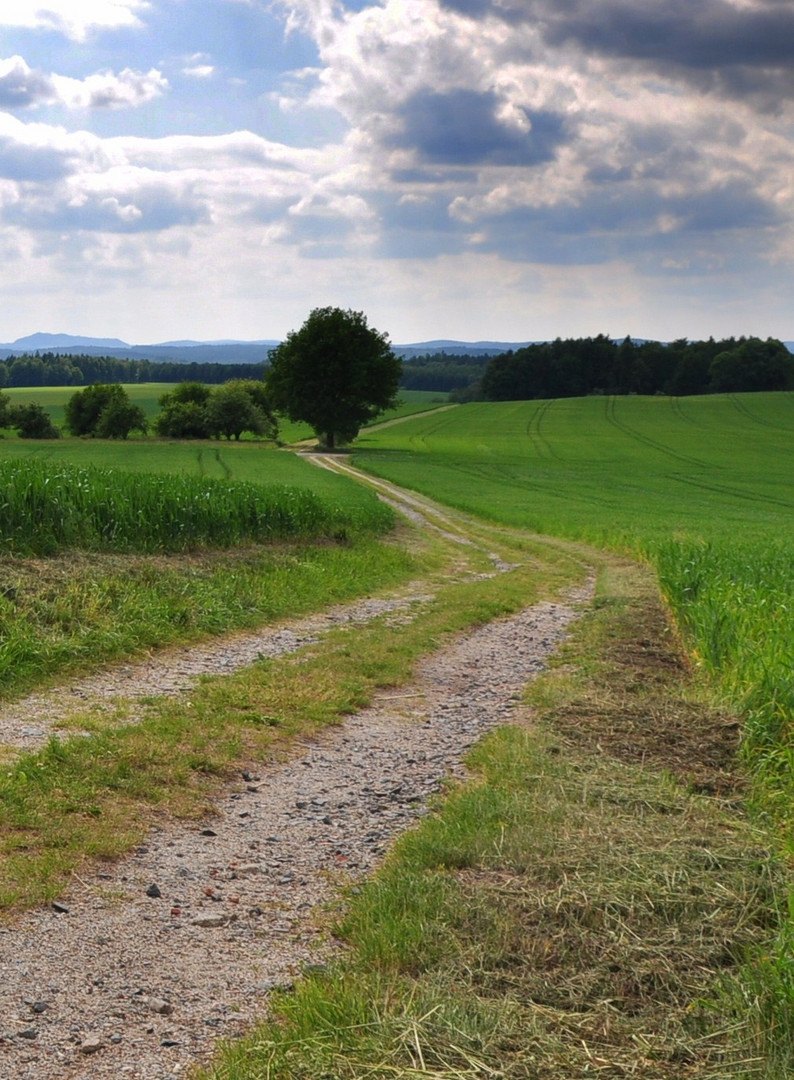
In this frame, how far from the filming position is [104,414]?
93312 mm

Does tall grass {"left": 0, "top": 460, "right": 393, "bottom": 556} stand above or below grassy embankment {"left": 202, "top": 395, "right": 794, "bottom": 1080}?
above

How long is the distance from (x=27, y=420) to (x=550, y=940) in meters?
94.3

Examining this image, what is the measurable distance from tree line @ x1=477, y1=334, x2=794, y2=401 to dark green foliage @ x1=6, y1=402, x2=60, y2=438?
238 ft

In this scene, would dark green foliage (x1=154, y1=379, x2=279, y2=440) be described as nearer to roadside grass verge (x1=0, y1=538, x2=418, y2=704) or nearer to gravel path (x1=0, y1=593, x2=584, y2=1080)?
roadside grass verge (x1=0, y1=538, x2=418, y2=704)

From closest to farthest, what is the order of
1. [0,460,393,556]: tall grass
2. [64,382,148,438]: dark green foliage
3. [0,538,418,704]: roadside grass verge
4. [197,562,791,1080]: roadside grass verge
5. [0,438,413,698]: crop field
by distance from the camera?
1. [197,562,791,1080]: roadside grass verge
2. [0,538,418,704]: roadside grass verge
3. [0,438,413,698]: crop field
4. [0,460,393,556]: tall grass
5. [64,382,148,438]: dark green foliage

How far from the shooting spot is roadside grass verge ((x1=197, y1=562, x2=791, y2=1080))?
402 centimetres

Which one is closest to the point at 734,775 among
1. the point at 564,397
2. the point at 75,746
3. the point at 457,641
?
the point at 75,746

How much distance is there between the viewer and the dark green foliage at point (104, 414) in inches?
3669

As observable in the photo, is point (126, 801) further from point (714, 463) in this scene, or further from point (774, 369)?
point (774, 369)

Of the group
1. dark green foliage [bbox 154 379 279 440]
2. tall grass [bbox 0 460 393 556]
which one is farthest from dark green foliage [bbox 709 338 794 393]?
tall grass [bbox 0 460 393 556]

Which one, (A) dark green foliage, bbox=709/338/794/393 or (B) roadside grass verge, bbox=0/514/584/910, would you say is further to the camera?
(A) dark green foliage, bbox=709/338/794/393

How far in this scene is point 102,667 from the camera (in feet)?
36.7

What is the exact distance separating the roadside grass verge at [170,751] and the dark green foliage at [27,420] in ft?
277

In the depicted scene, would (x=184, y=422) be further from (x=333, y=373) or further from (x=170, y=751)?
(x=170, y=751)
